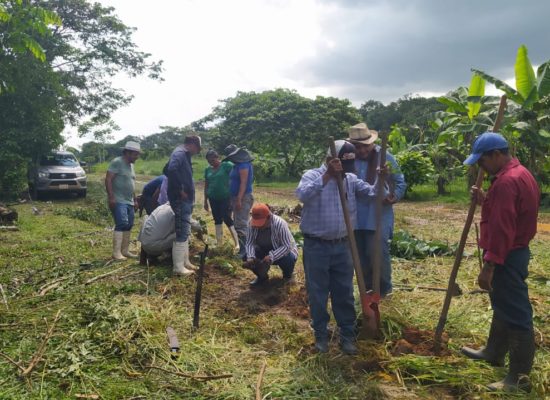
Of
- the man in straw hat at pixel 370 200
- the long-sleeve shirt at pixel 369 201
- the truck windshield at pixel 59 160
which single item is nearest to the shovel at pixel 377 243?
the man in straw hat at pixel 370 200

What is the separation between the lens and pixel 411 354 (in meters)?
Answer: 3.62

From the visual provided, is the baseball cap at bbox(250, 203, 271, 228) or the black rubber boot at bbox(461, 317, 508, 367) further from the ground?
the baseball cap at bbox(250, 203, 271, 228)

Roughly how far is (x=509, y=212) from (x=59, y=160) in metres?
16.6

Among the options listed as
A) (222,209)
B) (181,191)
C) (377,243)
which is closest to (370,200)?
(377,243)

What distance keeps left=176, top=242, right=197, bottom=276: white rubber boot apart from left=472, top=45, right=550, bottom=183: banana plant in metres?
8.61

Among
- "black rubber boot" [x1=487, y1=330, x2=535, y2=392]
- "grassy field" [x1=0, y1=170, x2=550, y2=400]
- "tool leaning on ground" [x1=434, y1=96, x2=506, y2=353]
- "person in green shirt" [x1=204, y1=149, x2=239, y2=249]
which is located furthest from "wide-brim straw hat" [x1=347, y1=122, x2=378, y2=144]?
"person in green shirt" [x1=204, y1=149, x2=239, y2=249]

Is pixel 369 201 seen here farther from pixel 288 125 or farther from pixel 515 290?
pixel 288 125

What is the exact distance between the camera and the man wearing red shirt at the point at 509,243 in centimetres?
302

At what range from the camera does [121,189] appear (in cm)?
696

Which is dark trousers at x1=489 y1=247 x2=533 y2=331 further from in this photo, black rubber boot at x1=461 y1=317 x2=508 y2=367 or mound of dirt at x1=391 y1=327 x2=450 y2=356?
mound of dirt at x1=391 y1=327 x2=450 y2=356

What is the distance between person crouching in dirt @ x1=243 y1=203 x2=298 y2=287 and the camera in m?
5.14

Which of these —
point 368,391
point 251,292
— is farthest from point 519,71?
point 368,391

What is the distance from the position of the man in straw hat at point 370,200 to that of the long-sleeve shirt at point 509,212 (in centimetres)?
130

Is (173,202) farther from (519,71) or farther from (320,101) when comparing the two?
(320,101)
